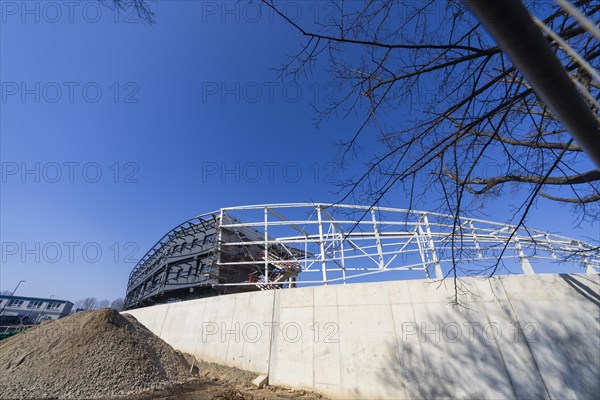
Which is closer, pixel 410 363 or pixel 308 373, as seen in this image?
pixel 410 363

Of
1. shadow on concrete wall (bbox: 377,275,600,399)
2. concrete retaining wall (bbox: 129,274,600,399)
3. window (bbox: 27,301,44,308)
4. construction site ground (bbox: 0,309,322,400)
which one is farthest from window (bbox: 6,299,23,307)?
shadow on concrete wall (bbox: 377,275,600,399)

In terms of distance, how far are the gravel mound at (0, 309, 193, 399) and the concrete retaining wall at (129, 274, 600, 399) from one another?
2.67m

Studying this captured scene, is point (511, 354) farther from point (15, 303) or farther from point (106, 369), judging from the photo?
point (15, 303)

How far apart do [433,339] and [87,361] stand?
367 inches

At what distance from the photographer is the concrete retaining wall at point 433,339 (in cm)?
546

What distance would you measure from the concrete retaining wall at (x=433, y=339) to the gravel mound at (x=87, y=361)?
2670 mm

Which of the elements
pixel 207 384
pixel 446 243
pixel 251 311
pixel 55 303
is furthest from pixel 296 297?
pixel 55 303

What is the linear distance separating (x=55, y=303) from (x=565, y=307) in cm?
8551

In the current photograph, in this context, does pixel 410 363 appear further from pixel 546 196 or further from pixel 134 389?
pixel 134 389

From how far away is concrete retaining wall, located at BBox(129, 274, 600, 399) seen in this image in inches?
215

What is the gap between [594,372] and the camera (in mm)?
5117

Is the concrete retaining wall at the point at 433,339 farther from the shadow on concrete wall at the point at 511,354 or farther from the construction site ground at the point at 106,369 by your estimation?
the construction site ground at the point at 106,369

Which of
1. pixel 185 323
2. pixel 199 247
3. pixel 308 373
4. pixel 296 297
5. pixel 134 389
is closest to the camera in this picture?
pixel 134 389

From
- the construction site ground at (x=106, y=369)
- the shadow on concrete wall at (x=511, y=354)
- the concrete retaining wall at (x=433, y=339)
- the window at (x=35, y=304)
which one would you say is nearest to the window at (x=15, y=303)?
the window at (x=35, y=304)
